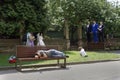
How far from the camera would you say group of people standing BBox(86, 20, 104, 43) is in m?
22.9

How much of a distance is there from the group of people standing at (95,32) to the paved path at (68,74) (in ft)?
32.3

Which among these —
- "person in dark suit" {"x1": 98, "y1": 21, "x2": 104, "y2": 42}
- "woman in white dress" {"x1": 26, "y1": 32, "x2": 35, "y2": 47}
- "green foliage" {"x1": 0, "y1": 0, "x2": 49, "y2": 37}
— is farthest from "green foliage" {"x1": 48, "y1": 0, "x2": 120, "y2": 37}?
"woman in white dress" {"x1": 26, "y1": 32, "x2": 35, "y2": 47}

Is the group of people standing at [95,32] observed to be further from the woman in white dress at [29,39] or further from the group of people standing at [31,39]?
the woman in white dress at [29,39]

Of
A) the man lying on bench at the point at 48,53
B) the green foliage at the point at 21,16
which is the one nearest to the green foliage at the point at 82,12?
A: the green foliage at the point at 21,16

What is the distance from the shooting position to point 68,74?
11492 mm

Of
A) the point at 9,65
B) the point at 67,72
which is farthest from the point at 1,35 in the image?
Answer: the point at 67,72

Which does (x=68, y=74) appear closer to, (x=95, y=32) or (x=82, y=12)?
(x=95, y=32)

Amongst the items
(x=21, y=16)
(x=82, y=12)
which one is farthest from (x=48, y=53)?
(x=82, y=12)

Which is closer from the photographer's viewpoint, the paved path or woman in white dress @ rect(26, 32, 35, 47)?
the paved path

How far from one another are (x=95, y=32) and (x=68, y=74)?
11823 mm

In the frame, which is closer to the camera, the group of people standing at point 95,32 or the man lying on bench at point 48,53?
the man lying on bench at point 48,53

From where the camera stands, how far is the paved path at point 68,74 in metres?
10.6

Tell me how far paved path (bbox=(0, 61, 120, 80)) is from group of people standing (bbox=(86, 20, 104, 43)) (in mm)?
9833

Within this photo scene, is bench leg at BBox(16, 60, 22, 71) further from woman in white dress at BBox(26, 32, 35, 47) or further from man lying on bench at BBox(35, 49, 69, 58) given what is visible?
woman in white dress at BBox(26, 32, 35, 47)
